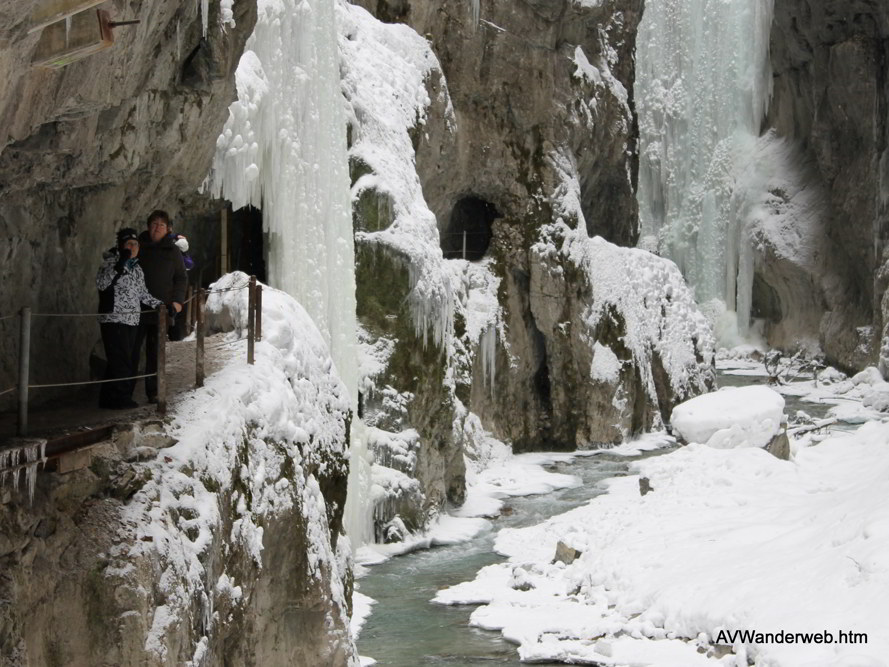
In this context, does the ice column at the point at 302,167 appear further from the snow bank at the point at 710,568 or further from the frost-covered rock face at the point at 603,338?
the frost-covered rock face at the point at 603,338

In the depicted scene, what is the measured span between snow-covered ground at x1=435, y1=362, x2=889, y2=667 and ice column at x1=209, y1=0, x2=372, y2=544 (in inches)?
130

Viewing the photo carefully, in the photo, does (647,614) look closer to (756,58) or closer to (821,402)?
(821,402)

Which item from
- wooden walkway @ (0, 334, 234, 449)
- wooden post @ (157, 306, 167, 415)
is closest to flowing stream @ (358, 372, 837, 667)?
wooden walkway @ (0, 334, 234, 449)

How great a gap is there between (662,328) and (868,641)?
59.6ft

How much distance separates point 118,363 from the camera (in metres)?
8.40

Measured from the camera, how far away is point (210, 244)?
1698cm

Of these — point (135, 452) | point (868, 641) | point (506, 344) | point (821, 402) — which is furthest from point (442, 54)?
point (135, 452)

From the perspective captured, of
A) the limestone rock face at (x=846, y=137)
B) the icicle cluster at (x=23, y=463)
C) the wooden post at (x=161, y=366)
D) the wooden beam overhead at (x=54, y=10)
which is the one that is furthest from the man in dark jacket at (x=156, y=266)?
the limestone rock face at (x=846, y=137)

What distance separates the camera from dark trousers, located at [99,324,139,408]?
325 inches

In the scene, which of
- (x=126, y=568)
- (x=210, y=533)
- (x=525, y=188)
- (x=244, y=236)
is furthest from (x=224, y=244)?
(x=525, y=188)

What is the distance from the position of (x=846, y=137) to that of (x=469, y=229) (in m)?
14.4

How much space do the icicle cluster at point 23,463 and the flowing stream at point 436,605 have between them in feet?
22.7

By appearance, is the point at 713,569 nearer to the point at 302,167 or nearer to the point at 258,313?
the point at 258,313

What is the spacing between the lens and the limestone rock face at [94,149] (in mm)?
7078
